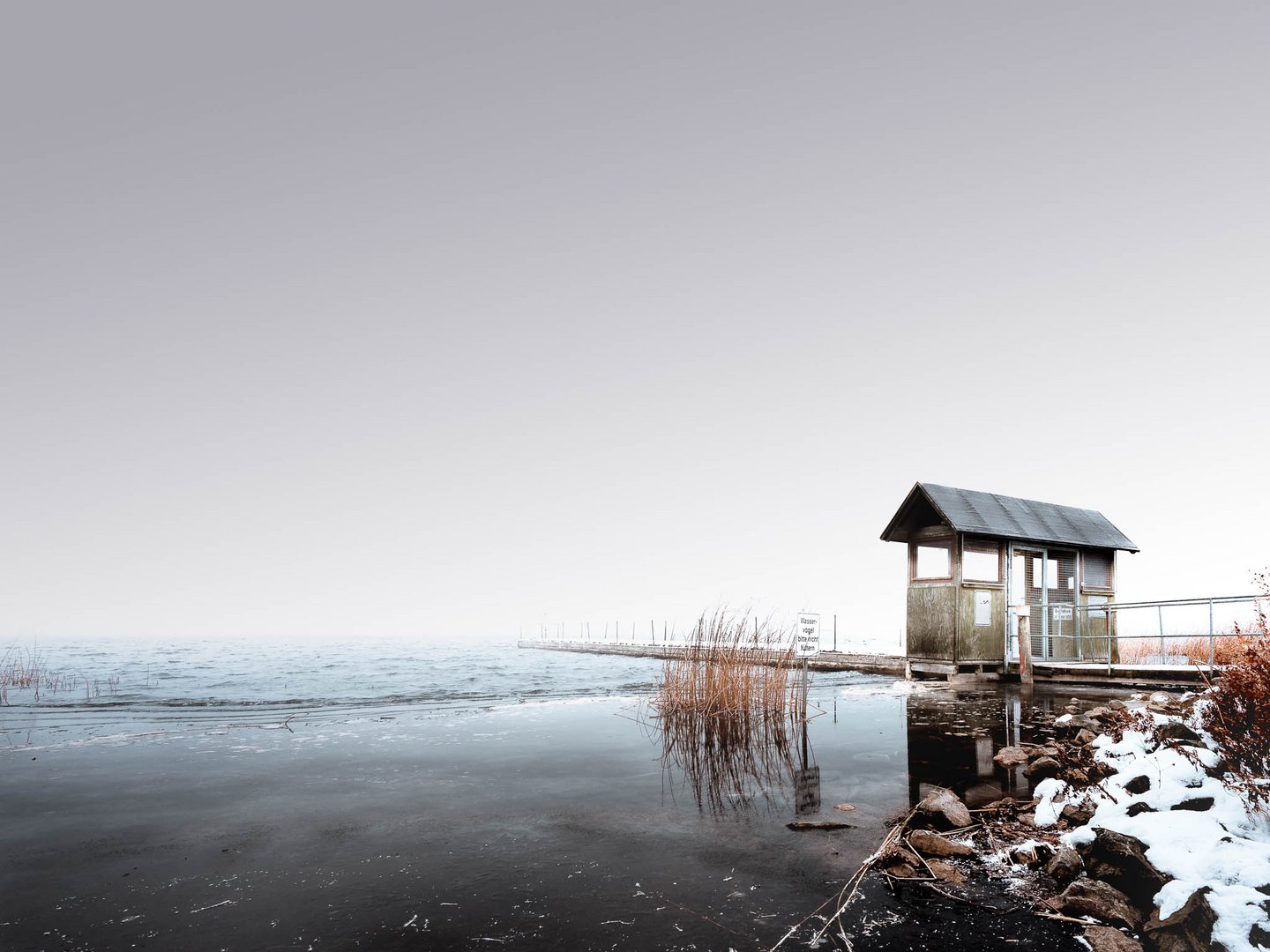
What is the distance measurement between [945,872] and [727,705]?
6.54 m

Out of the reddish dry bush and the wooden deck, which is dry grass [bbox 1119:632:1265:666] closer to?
the wooden deck

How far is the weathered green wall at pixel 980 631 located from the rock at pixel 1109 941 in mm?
14519

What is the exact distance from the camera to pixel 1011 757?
9.20 meters

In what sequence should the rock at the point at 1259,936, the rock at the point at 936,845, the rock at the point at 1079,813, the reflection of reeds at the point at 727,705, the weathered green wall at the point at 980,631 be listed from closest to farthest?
the rock at the point at 1259,936 < the rock at the point at 936,845 < the rock at the point at 1079,813 < the reflection of reeds at the point at 727,705 < the weathered green wall at the point at 980,631

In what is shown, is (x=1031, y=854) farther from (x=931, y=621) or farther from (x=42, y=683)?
(x=42, y=683)

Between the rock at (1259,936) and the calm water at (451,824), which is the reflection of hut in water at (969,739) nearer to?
the calm water at (451,824)

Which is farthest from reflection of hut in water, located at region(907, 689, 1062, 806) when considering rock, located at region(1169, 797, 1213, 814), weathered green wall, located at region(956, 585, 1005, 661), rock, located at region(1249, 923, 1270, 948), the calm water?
rock, located at region(1249, 923, 1270, 948)

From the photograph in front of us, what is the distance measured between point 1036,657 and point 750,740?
1184 cm

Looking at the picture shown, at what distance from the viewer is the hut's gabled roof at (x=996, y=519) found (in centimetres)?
1820

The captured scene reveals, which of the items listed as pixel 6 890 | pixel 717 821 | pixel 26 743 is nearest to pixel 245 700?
pixel 26 743

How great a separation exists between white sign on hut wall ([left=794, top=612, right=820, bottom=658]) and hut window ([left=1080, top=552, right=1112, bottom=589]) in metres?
12.7

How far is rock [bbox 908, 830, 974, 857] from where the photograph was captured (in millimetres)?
5738

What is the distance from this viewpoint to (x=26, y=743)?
12992 millimetres

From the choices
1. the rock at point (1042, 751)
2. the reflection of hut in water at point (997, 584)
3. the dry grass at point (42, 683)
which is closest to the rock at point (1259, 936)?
the rock at point (1042, 751)
